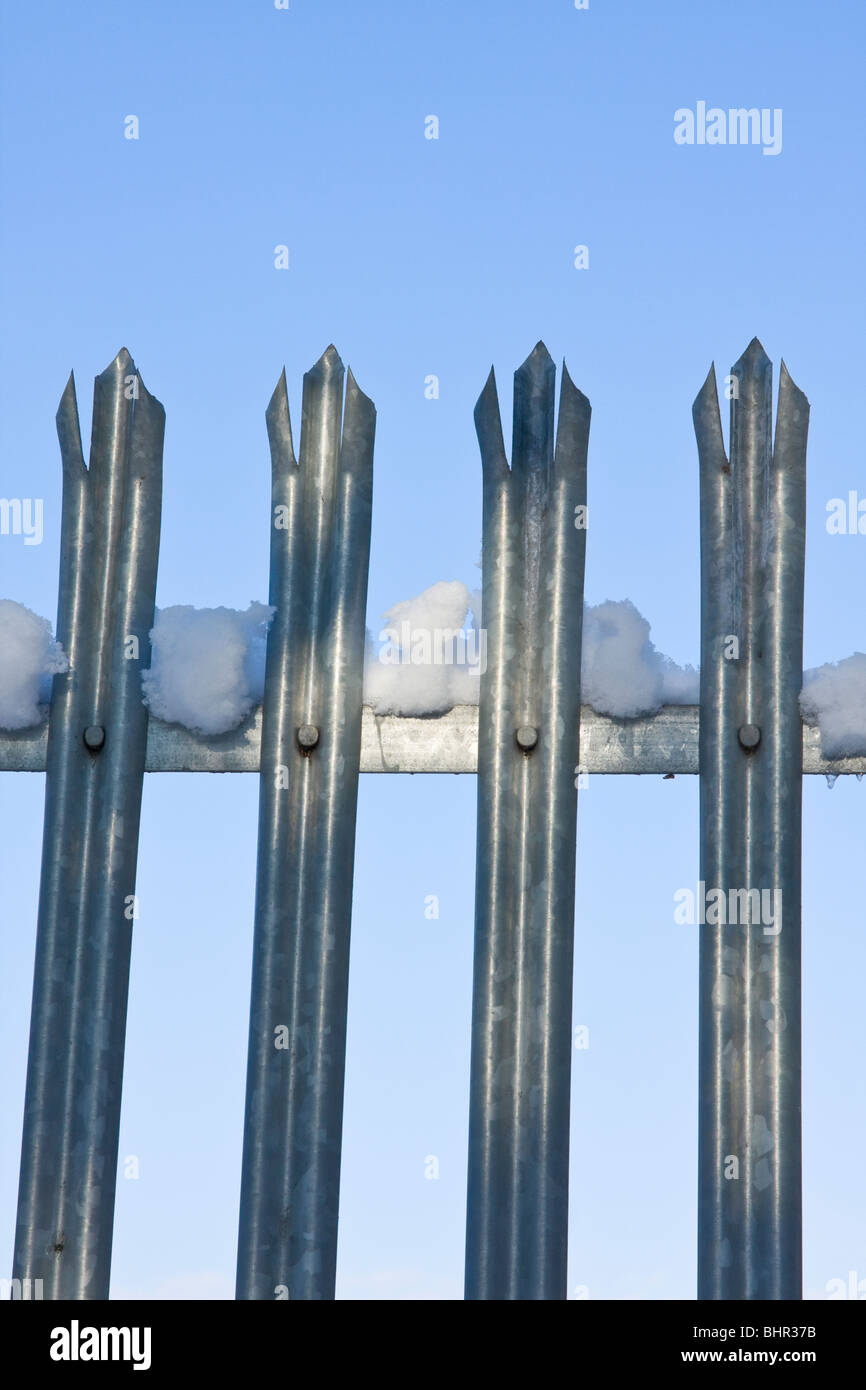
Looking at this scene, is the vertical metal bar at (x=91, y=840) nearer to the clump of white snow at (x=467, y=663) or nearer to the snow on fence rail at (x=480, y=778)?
the snow on fence rail at (x=480, y=778)

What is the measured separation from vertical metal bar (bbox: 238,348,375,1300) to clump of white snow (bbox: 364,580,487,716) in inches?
4.0

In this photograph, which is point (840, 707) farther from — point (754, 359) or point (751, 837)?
point (754, 359)

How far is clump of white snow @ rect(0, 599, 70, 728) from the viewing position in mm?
6328

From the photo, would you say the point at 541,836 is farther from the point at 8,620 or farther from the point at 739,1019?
the point at 8,620

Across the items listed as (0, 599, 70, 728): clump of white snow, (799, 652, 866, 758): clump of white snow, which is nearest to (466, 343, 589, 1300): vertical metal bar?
(799, 652, 866, 758): clump of white snow

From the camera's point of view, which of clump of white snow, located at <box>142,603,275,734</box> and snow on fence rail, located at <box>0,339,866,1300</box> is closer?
snow on fence rail, located at <box>0,339,866,1300</box>

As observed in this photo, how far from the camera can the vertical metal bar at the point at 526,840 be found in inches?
227

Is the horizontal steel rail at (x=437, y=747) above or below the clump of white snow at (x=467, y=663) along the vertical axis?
A: below

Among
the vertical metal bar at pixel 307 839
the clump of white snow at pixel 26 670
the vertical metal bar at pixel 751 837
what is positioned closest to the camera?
the vertical metal bar at pixel 751 837

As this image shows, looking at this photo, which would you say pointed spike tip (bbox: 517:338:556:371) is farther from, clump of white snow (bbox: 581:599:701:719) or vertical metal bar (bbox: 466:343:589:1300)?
clump of white snow (bbox: 581:599:701:719)

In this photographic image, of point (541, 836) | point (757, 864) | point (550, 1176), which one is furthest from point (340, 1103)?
point (757, 864)

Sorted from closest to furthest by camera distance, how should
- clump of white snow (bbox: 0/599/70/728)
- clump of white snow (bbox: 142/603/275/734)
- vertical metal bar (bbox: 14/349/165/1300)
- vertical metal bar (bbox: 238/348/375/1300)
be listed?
vertical metal bar (bbox: 238/348/375/1300) → vertical metal bar (bbox: 14/349/165/1300) → clump of white snow (bbox: 142/603/275/734) → clump of white snow (bbox: 0/599/70/728)

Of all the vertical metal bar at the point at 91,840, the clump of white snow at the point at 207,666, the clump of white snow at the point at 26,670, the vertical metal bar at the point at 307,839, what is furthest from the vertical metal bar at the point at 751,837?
the clump of white snow at the point at 26,670

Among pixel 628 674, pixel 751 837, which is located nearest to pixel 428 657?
pixel 628 674
